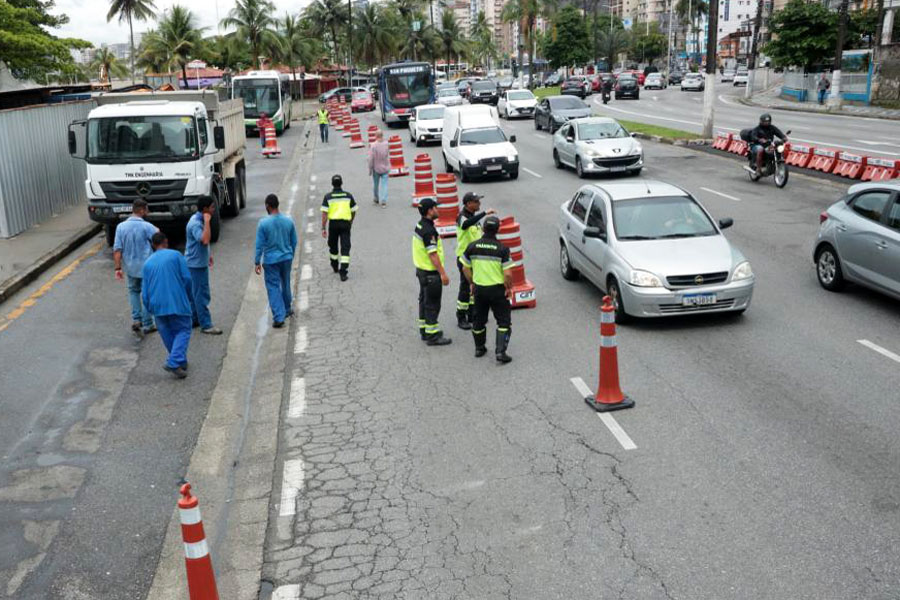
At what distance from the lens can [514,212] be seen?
1995 cm

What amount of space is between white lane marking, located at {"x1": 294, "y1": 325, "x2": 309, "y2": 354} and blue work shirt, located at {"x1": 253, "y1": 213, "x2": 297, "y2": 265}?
3.12 feet

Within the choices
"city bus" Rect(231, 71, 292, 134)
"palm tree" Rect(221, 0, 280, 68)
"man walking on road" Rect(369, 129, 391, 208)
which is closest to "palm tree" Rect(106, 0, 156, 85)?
"palm tree" Rect(221, 0, 280, 68)

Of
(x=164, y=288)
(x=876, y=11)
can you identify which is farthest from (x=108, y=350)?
(x=876, y=11)

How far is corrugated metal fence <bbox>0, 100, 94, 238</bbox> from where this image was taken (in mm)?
18359

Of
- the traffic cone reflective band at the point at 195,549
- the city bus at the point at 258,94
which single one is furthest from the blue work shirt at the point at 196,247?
the city bus at the point at 258,94

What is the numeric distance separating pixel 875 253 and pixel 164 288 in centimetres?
857

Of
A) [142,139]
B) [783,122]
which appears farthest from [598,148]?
[783,122]

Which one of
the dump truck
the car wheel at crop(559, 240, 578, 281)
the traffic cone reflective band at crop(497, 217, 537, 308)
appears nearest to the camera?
the traffic cone reflective band at crop(497, 217, 537, 308)

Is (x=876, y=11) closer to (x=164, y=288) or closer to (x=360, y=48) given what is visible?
(x=360, y=48)

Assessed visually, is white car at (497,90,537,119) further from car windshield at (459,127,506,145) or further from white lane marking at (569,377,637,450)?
white lane marking at (569,377,637,450)

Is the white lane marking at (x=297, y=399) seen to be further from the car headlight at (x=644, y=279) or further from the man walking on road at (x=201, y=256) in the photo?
the car headlight at (x=644, y=279)

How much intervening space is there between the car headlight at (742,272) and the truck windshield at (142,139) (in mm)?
10596

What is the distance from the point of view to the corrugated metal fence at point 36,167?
60.2 ft

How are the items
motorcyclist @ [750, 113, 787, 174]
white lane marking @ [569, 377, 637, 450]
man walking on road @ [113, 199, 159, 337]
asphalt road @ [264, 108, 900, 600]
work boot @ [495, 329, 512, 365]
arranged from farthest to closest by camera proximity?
motorcyclist @ [750, 113, 787, 174] < man walking on road @ [113, 199, 159, 337] < work boot @ [495, 329, 512, 365] < white lane marking @ [569, 377, 637, 450] < asphalt road @ [264, 108, 900, 600]
